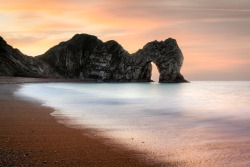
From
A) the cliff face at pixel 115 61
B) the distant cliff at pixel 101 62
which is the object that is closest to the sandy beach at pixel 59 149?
the distant cliff at pixel 101 62

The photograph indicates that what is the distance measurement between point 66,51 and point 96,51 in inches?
1122

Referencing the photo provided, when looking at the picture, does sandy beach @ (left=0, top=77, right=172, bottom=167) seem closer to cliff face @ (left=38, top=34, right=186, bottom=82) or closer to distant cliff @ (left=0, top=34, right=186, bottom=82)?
distant cliff @ (left=0, top=34, right=186, bottom=82)

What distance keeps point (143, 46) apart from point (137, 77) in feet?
45.0

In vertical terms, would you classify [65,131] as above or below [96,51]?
below

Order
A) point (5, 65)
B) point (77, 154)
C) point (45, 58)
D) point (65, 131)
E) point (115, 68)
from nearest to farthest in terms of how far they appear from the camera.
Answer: point (77, 154), point (65, 131), point (5, 65), point (115, 68), point (45, 58)

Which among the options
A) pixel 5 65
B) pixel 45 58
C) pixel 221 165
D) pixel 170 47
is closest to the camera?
pixel 221 165

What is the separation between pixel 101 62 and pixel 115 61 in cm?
1137

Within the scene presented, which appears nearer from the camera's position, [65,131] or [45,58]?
[65,131]

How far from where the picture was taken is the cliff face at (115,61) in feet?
431

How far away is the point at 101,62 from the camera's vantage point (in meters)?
170

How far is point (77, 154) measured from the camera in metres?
7.34

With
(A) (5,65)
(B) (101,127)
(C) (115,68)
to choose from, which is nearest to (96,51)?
(C) (115,68)

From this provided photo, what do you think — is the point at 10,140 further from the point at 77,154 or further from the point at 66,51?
the point at 66,51

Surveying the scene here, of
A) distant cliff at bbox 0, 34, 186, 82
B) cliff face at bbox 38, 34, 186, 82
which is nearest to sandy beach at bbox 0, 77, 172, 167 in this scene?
distant cliff at bbox 0, 34, 186, 82
